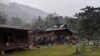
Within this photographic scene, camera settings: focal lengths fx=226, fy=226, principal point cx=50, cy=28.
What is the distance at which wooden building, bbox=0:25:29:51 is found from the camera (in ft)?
106

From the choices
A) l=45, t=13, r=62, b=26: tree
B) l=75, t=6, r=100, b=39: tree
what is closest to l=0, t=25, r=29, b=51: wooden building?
l=75, t=6, r=100, b=39: tree

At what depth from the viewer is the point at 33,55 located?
94.0 ft

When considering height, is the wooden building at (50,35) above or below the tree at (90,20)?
below

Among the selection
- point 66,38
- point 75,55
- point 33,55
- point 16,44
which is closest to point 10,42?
point 16,44

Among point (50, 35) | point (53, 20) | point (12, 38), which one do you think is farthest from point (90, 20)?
point (53, 20)

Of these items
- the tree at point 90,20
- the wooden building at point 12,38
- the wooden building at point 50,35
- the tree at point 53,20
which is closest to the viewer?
the wooden building at point 12,38

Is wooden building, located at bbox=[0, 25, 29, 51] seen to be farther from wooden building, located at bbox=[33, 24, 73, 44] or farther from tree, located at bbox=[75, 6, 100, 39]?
tree, located at bbox=[75, 6, 100, 39]

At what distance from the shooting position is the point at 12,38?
35.4 metres

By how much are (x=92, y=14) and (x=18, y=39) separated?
18362 millimetres

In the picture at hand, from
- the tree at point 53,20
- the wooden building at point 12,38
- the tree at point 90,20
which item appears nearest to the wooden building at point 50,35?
the tree at point 90,20

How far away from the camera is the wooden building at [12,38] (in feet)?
106

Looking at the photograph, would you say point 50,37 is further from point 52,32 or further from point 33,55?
point 33,55

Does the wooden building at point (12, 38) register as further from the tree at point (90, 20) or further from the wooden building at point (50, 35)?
the tree at point (90, 20)

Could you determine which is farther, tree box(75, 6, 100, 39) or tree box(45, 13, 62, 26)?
tree box(45, 13, 62, 26)
